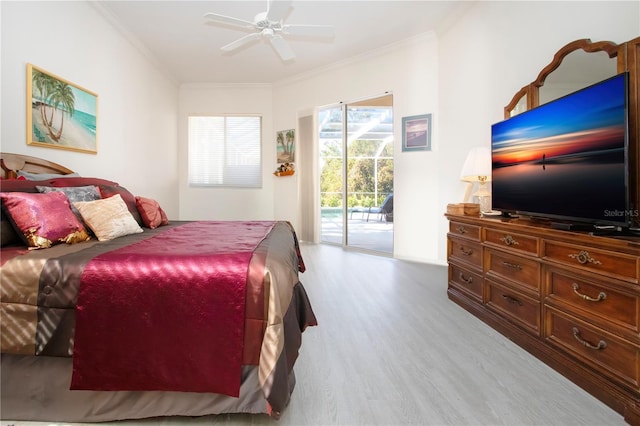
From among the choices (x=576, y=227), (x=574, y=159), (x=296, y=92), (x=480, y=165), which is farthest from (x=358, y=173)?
(x=576, y=227)

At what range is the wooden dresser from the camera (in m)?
1.39

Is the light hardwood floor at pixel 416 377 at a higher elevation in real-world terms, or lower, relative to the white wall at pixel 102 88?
lower

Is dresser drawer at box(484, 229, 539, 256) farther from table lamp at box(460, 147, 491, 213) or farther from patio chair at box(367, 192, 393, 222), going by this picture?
patio chair at box(367, 192, 393, 222)

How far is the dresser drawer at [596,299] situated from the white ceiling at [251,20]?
3.26 meters

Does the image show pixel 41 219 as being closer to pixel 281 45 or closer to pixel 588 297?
pixel 281 45

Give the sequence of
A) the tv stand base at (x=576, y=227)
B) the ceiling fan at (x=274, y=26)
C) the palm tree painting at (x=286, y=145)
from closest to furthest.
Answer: the tv stand base at (x=576, y=227)
the ceiling fan at (x=274, y=26)
the palm tree painting at (x=286, y=145)

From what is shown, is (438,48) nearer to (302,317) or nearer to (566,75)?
(566,75)

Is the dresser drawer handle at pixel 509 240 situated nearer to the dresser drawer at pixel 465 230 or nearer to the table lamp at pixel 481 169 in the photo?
Result: the dresser drawer at pixel 465 230

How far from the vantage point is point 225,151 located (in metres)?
6.21

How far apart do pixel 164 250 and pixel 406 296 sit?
2.15 metres

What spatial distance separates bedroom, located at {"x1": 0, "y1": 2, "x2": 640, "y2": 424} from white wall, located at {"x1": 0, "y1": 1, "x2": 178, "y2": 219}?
0.04 feet

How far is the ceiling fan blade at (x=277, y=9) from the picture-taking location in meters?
2.43

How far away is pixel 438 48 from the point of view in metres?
4.19

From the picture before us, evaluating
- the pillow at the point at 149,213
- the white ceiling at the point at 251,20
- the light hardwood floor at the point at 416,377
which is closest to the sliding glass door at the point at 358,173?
the white ceiling at the point at 251,20
